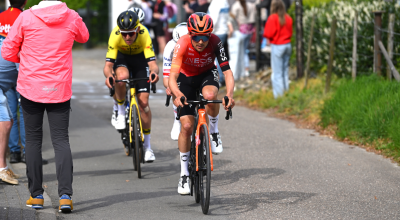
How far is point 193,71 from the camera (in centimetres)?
643

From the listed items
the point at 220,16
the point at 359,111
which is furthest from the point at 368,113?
the point at 220,16

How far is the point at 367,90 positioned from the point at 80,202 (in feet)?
17.8

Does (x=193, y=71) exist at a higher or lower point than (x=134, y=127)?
higher

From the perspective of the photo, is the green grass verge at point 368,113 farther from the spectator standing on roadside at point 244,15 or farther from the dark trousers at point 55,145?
the spectator standing on roadside at point 244,15

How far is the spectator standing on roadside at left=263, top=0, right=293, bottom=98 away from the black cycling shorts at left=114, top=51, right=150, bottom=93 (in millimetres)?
5418

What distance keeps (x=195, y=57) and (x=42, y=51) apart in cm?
156

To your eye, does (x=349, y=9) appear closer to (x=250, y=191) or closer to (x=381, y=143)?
(x=381, y=143)

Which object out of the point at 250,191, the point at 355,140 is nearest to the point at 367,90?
the point at 355,140

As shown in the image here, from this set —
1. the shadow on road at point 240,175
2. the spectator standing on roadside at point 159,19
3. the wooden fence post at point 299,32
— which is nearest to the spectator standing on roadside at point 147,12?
the spectator standing on roadside at point 159,19

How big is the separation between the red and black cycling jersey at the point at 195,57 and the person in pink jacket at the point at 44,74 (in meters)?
0.96

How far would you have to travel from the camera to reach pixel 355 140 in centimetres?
916

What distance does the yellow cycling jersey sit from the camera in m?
7.76

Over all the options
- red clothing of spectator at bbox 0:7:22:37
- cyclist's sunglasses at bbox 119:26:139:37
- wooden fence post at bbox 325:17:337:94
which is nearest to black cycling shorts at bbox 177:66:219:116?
cyclist's sunglasses at bbox 119:26:139:37

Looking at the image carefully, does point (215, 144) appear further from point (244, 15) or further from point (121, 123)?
point (244, 15)
